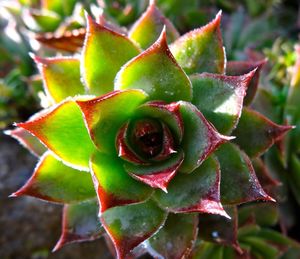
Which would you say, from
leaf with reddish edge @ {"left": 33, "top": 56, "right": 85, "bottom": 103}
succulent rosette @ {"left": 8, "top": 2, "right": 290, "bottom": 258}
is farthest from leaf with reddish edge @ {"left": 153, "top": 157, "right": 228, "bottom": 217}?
leaf with reddish edge @ {"left": 33, "top": 56, "right": 85, "bottom": 103}

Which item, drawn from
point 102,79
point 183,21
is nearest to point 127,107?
point 102,79

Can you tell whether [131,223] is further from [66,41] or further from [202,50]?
[66,41]

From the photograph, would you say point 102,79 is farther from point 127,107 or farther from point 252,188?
point 252,188

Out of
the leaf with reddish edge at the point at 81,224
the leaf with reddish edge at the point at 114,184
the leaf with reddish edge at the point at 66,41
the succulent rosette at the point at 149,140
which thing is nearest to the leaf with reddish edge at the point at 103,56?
the succulent rosette at the point at 149,140

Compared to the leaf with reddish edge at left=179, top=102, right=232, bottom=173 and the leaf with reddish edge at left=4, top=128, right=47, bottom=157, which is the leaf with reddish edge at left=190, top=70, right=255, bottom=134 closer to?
the leaf with reddish edge at left=179, top=102, right=232, bottom=173

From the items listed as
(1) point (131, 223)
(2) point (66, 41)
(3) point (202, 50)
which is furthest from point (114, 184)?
(2) point (66, 41)

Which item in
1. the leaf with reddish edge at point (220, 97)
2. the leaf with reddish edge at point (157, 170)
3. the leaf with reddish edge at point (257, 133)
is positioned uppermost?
the leaf with reddish edge at point (220, 97)

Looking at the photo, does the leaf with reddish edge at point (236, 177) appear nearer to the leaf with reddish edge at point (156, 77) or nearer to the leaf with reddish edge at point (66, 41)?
the leaf with reddish edge at point (156, 77)
